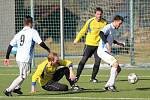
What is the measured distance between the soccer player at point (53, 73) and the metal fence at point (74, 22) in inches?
279

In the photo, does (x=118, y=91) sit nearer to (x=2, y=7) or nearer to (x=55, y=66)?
(x=55, y=66)

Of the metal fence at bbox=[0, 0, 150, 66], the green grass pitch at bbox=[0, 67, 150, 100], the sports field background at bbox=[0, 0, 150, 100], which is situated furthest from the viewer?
the metal fence at bbox=[0, 0, 150, 66]

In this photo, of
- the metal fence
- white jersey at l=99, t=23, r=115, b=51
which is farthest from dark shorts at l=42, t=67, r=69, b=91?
the metal fence

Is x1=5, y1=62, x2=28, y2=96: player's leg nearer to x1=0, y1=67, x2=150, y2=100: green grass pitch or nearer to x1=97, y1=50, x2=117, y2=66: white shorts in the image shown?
→ x1=0, y1=67, x2=150, y2=100: green grass pitch

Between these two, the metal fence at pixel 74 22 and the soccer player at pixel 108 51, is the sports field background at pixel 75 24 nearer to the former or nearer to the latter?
the metal fence at pixel 74 22

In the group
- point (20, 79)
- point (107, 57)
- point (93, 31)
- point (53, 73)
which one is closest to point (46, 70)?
point (53, 73)

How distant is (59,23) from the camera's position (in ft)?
68.5

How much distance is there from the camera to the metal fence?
20062 millimetres

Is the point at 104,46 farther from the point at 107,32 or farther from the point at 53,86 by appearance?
the point at 53,86

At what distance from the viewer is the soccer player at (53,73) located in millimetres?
11938

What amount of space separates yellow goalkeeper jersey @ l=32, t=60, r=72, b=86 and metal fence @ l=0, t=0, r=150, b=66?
7199 mm

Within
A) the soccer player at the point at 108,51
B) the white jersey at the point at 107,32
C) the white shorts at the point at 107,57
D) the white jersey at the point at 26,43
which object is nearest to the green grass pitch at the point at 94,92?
the soccer player at the point at 108,51

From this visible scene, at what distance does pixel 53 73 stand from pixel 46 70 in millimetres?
277

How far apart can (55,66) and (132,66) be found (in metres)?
7.15
